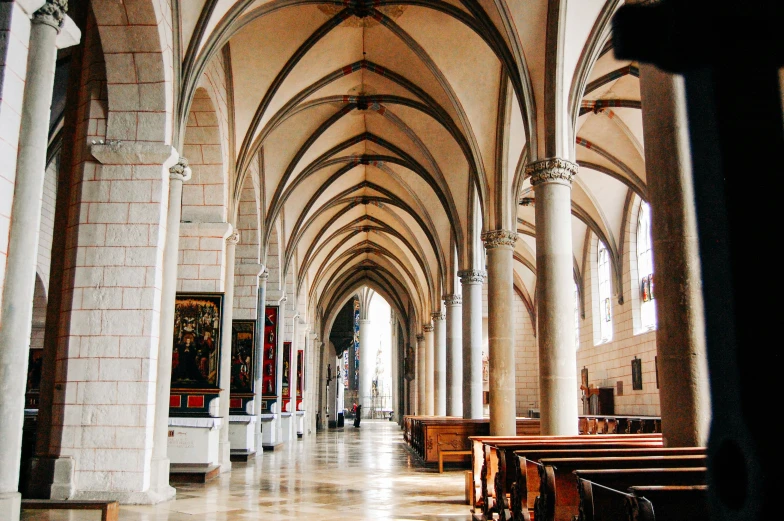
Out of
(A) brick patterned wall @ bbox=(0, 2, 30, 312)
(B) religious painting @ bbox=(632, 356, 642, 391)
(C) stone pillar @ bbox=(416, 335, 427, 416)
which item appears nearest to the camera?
(A) brick patterned wall @ bbox=(0, 2, 30, 312)

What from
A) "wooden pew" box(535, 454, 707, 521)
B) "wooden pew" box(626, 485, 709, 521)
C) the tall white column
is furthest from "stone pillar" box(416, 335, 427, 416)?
"wooden pew" box(626, 485, 709, 521)

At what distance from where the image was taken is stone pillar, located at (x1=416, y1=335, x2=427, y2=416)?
28481 mm

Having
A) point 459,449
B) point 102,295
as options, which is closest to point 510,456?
point 102,295

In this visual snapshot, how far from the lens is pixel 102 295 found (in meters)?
8.47

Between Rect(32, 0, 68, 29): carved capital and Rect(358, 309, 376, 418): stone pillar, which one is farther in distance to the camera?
Rect(358, 309, 376, 418): stone pillar

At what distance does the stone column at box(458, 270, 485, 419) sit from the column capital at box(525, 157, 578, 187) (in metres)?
6.93

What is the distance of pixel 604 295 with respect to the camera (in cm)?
2359

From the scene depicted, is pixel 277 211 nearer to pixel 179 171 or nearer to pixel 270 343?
pixel 270 343

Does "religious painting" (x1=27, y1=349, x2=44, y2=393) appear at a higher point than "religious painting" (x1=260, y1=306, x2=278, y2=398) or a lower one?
lower

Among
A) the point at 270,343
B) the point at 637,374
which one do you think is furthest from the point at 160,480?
the point at 637,374

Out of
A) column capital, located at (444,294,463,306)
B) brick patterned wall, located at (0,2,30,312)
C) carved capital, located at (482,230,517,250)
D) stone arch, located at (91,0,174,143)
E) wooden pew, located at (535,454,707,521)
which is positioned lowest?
wooden pew, located at (535,454,707,521)

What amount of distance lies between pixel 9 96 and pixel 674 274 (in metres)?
4.59

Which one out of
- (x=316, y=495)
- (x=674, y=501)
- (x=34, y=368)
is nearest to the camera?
(x=674, y=501)

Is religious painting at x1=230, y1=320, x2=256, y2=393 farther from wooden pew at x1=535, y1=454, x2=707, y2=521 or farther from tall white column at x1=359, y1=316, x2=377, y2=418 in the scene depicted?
tall white column at x1=359, y1=316, x2=377, y2=418
